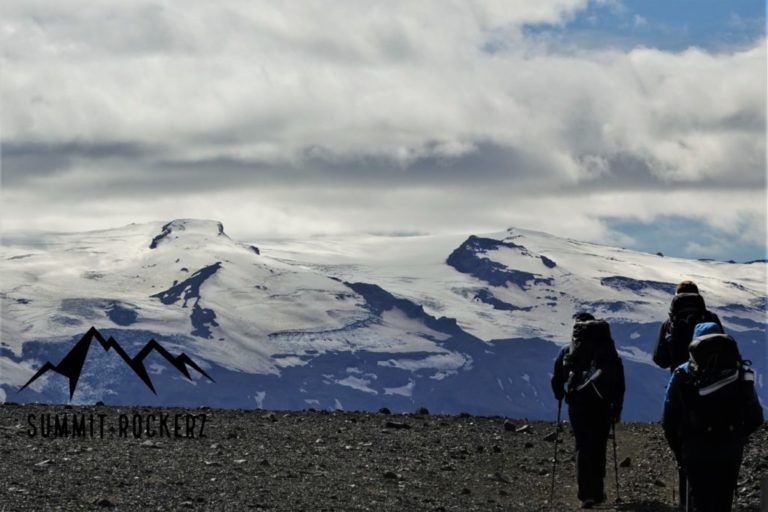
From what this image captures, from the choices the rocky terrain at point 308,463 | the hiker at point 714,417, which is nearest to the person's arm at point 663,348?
the rocky terrain at point 308,463

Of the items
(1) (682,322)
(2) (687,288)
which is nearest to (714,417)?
(1) (682,322)

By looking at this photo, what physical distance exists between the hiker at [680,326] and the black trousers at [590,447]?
197 cm

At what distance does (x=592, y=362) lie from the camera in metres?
25.4

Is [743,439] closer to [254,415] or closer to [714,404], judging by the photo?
[714,404]

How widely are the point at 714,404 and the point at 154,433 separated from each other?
14515 mm

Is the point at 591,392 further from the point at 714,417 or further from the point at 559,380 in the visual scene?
the point at 714,417

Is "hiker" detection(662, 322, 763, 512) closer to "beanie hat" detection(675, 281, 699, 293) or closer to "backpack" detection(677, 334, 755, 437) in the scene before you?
"backpack" detection(677, 334, 755, 437)

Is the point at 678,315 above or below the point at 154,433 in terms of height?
above

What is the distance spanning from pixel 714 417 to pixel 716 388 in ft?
1.16

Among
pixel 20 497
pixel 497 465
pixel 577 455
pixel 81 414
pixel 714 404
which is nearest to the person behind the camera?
pixel 714 404

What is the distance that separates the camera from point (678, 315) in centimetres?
2389

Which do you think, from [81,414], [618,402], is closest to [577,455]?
[618,402]

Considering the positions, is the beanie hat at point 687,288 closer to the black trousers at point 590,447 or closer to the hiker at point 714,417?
the black trousers at point 590,447

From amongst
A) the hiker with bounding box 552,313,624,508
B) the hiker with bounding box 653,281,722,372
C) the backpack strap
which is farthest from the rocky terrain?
the backpack strap
